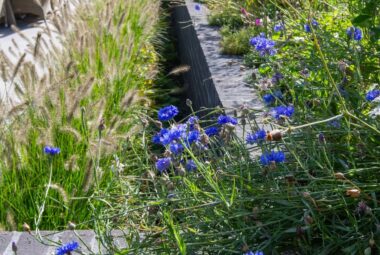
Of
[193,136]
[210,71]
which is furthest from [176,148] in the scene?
[210,71]

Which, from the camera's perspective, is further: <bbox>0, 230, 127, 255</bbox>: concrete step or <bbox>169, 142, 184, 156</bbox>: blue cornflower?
<bbox>0, 230, 127, 255</bbox>: concrete step

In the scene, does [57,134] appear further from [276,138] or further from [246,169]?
[276,138]

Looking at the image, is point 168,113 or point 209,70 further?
point 209,70

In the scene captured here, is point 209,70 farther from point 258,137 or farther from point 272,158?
point 272,158

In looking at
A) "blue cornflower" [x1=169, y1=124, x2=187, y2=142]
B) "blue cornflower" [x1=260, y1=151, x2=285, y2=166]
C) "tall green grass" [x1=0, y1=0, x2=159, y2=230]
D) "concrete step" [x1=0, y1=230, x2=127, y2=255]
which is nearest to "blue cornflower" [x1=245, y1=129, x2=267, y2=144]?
"blue cornflower" [x1=260, y1=151, x2=285, y2=166]

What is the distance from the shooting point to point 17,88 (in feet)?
11.2

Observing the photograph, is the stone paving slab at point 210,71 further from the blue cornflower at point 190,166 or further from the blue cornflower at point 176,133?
the blue cornflower at point 176,133

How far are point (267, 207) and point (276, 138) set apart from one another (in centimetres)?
73

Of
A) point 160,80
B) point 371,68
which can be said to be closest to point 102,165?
point 371,68

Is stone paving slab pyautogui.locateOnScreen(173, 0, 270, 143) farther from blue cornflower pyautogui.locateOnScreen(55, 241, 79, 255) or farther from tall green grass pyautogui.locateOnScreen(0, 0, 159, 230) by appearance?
blue cornflower pyautogui.locateOnScreen(55, 241, 79, 255)

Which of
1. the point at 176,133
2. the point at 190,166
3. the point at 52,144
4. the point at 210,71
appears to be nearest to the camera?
the point at 176,133

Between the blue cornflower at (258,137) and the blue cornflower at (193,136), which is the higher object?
the blue cornflower at (193,136)

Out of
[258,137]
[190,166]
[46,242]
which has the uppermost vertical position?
[258,137]

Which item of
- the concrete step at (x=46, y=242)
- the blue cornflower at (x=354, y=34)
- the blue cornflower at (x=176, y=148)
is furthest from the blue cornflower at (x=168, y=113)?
the blue cornflower at (x=354, y=34)
